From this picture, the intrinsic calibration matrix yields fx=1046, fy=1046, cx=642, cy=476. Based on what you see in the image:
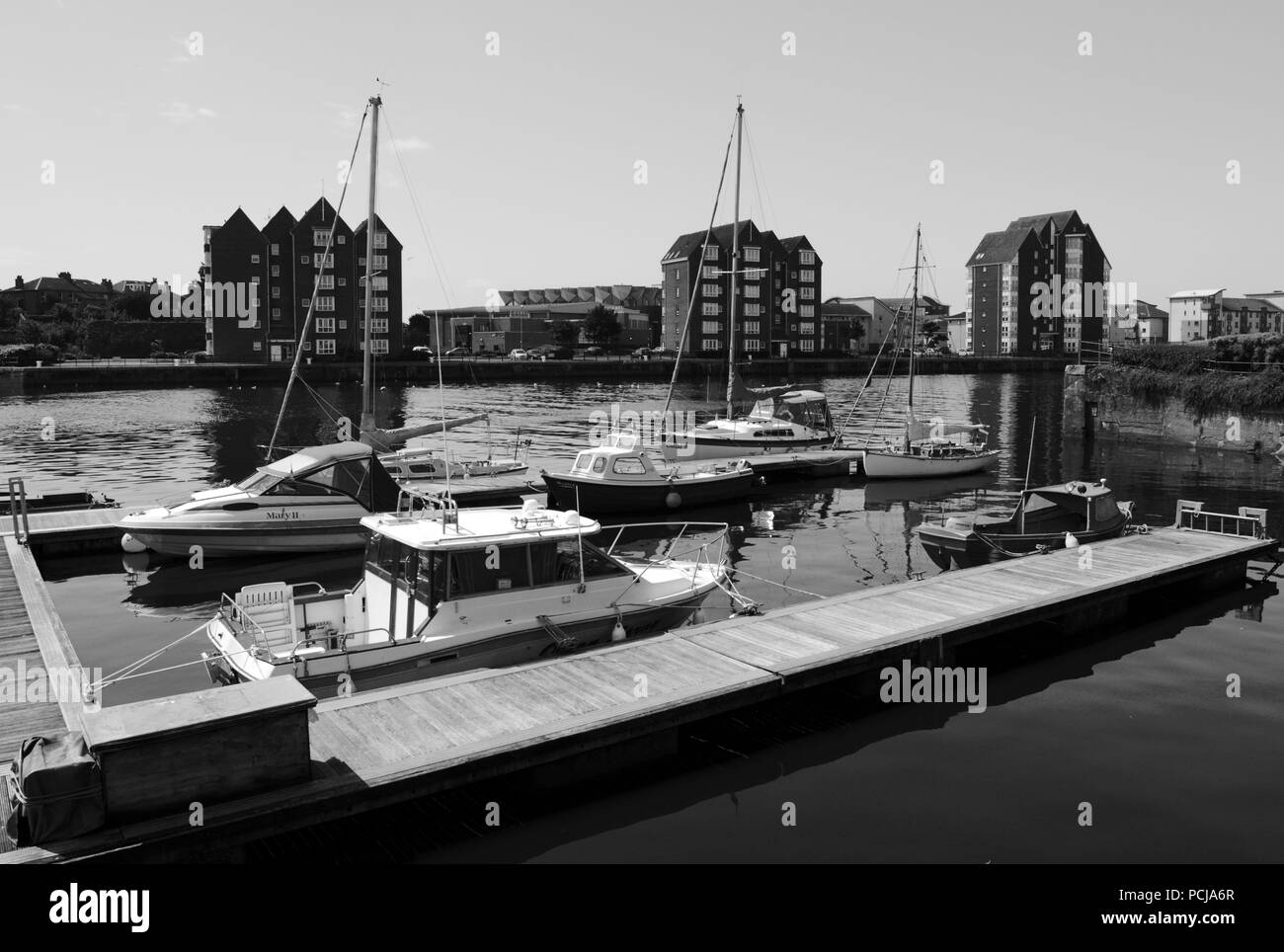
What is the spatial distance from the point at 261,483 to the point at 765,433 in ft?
85.6

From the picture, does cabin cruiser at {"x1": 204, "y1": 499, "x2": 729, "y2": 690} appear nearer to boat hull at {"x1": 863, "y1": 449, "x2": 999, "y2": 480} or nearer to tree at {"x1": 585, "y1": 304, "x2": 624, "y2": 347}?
boat hull at {"x1": 863, "y1": 449, "x2": 999, "y2": 480}

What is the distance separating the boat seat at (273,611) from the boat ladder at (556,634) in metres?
3.67

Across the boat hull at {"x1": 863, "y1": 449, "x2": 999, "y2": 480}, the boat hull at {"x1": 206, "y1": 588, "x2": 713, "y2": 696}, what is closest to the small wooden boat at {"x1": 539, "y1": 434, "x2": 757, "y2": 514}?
the boat hull at {"x1": 863, "y1": 449, "x2": 999, "y2": 480}

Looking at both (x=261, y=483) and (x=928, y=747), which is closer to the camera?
(x=928, y=747)

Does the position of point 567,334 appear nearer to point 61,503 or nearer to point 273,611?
point 61,503

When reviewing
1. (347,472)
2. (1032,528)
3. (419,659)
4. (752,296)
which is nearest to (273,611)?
(419,659)

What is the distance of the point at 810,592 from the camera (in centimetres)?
2294

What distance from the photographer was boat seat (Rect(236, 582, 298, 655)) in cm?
1544

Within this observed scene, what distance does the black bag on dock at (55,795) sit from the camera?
8852mm

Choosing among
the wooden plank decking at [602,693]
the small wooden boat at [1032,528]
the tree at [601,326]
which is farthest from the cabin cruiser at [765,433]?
the tree at [601,326]

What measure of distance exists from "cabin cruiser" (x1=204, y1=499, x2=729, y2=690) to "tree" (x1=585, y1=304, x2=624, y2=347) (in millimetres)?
143385

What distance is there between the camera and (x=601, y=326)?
15900 cm

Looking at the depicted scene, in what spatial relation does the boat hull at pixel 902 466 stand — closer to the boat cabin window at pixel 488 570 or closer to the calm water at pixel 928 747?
the calm water at pixel 928 747

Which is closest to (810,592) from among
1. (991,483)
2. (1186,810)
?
(1186,810)
